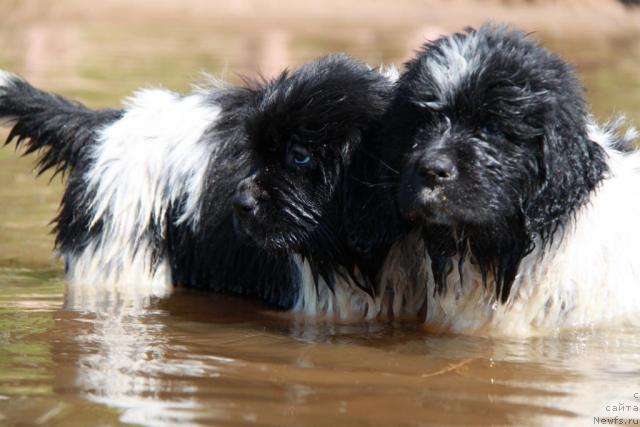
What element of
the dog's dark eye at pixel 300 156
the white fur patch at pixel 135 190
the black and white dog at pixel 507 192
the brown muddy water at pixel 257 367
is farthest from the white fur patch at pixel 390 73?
the brown muddy water at pixel 257 367

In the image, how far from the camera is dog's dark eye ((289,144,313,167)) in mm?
4621

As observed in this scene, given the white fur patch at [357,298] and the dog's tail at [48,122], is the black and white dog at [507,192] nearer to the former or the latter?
the white fur patch at [357,298]

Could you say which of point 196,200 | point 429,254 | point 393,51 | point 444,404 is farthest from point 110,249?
point 393,51

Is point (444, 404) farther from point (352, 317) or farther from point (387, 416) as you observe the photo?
point (352, 317)

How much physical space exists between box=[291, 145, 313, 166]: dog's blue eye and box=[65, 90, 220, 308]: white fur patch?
923mm

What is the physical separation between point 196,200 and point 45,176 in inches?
133

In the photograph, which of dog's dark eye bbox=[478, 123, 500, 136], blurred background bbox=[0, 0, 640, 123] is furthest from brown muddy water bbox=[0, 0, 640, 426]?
blurred background bbox=[0, 0, 640, 123]

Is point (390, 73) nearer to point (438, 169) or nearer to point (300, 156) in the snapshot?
point (300, 156)

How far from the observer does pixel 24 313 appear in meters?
5.04

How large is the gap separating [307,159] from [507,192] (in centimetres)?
88

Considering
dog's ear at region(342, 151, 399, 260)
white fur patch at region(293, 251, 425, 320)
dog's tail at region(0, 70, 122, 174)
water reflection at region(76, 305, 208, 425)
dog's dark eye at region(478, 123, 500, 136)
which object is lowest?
water reflection at region(76, 305, 208, 425)

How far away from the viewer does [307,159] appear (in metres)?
4.62

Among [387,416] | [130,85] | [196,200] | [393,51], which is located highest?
[393,51]

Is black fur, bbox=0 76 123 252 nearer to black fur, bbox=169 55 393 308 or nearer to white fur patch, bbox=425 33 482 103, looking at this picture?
black fur, bbox=169 55 393 308
